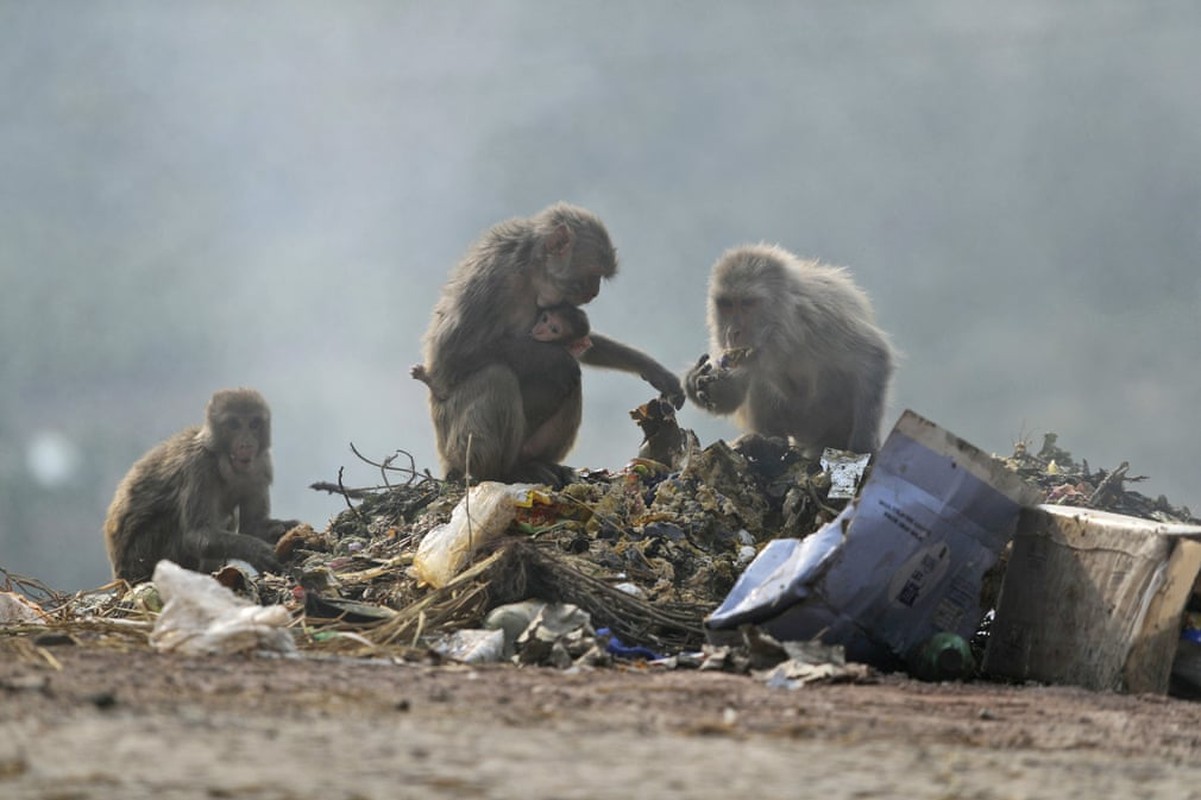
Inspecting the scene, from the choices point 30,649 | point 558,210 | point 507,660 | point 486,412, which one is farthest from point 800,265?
point 30,649

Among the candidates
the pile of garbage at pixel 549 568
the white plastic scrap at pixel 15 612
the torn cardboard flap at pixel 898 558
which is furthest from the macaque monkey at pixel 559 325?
the white plastic scrap at pixel 15 612

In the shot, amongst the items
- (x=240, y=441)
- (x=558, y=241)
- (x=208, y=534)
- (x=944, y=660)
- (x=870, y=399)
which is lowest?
(x=944, y=660)

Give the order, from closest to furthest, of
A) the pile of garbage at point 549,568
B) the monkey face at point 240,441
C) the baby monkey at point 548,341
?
the pile of garbage at point 549,568, the baby monkey at point 548,341, the monkey face at point 240,441

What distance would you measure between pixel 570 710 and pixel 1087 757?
4.15 ft

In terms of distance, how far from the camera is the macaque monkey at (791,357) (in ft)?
26.9

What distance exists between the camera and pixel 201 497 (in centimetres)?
845

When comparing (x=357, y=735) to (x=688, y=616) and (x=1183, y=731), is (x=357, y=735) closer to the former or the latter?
(x=1183, y=731)

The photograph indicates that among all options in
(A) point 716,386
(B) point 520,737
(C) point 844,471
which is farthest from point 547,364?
(B) point 520,737

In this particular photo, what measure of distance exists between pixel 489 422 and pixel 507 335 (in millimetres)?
551

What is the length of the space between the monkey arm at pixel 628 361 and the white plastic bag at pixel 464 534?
215cm

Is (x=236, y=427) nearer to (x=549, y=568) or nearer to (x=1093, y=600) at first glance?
(x=549, y=568)

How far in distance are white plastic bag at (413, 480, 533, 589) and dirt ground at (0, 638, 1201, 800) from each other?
1732 mm

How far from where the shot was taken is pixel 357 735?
2.83 meters

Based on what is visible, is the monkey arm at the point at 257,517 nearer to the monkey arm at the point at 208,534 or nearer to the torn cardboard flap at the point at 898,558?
the monkey arm at the point at 208,534
